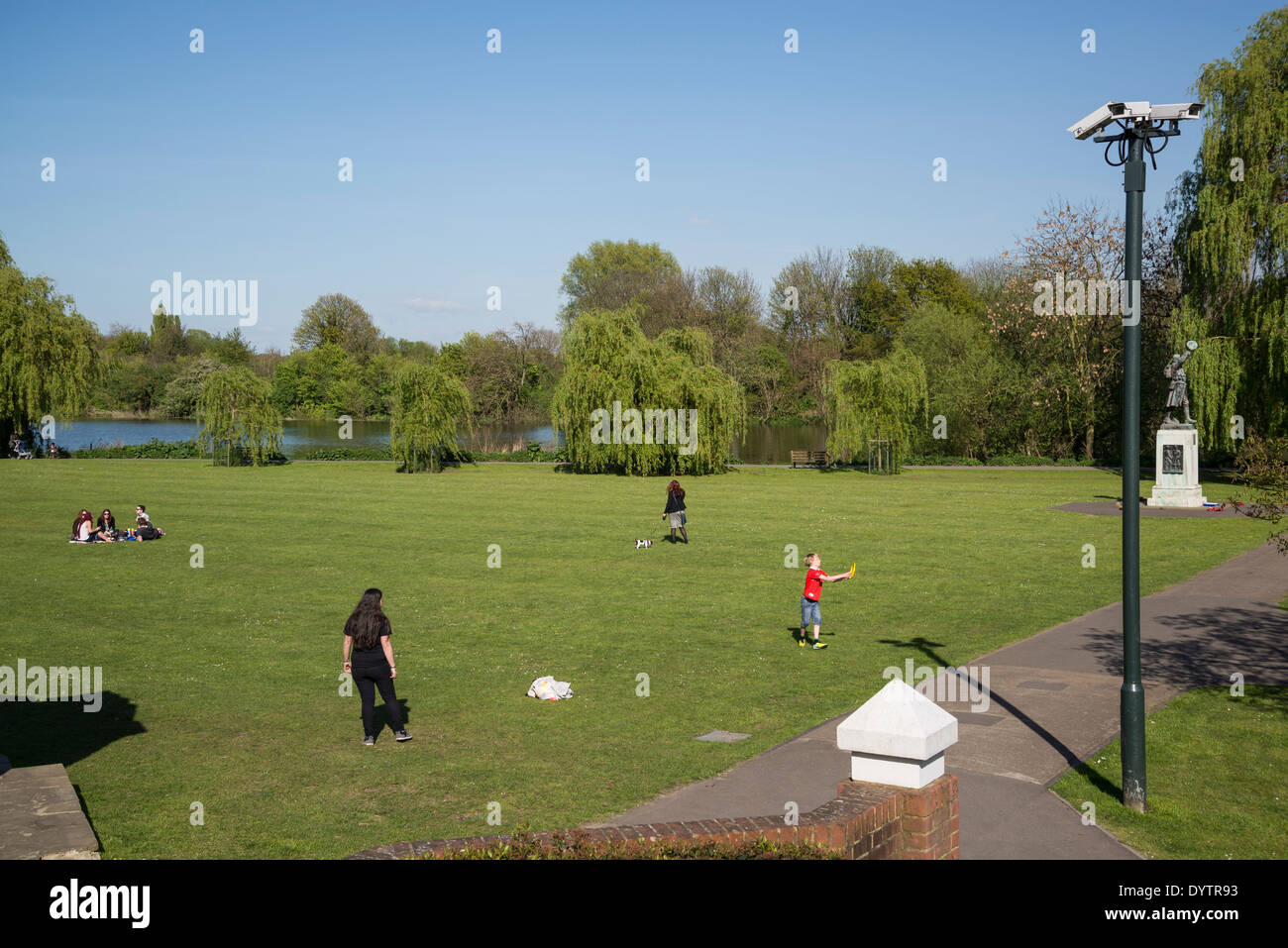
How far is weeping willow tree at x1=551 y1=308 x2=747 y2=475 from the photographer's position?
4919 centimetres

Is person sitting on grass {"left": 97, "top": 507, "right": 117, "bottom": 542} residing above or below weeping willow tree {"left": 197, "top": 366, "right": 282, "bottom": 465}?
below

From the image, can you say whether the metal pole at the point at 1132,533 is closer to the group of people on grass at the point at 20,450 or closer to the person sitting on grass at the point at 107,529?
the person sitting on grass at the point at 107,529

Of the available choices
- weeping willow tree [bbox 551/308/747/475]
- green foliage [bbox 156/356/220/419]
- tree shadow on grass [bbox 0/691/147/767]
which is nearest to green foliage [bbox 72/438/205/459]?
weeping willow tree [bbox 551/308/747/475]

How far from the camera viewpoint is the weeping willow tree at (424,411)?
5262 cm

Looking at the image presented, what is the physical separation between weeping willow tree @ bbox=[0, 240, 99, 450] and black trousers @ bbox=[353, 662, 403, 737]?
53.4 m

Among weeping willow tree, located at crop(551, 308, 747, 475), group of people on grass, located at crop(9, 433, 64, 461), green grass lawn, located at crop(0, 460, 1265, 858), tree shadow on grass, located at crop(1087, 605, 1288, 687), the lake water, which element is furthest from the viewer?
the lake water

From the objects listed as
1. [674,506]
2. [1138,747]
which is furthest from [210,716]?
[674,506]

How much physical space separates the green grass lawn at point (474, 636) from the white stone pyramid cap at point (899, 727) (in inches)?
120

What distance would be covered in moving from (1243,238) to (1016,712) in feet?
117

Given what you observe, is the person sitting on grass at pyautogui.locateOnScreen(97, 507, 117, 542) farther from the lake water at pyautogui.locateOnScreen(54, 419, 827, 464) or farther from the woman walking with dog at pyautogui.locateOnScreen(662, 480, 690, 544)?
the lake water at pyautogui.locateOnScreen(54, 419, 827, 464)

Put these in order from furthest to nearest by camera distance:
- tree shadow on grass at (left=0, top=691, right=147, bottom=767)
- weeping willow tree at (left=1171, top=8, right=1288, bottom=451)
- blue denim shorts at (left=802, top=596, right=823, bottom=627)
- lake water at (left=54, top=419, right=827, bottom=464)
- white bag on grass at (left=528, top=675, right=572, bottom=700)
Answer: lake water at (left=54, top=419, right=827, bottom=464) < weeping willow tree at (left=1171, top=8, right=1288, bottom=451) < blue denim shorts at (left=802, top=596, right=823, bottom=627) < white bag on grass at (left=528, top=675, right=572, bottom=700) < tree shadow on grass at (left=0, top=691, right=147, bottom=767)

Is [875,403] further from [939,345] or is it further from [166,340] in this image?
[166,340]

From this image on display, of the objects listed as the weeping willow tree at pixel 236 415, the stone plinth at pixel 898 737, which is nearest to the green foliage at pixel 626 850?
the stone plinth at pixel 898 737
